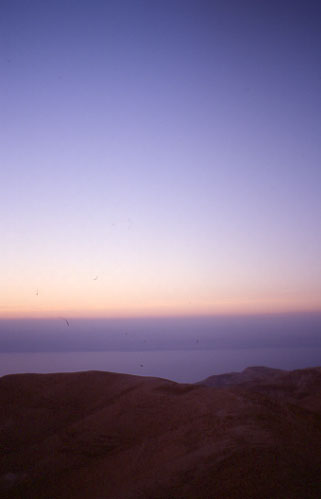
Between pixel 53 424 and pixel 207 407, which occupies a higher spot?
pixel 207 407

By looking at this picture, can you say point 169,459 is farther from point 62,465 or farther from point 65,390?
point 65,390

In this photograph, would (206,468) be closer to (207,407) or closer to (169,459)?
(169,459)

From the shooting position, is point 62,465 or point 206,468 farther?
point 62,465

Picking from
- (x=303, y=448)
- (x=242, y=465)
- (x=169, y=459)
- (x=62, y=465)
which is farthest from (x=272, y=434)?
(x=62, y=465)

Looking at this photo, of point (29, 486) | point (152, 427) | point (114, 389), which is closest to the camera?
point (29, 486)

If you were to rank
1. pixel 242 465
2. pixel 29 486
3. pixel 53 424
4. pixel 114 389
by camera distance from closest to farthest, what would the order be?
pixel 242 465 → pixel 29 486 → pixel 53 424 → pixel 114 389

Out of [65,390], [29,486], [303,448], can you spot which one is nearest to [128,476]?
[29,486]
